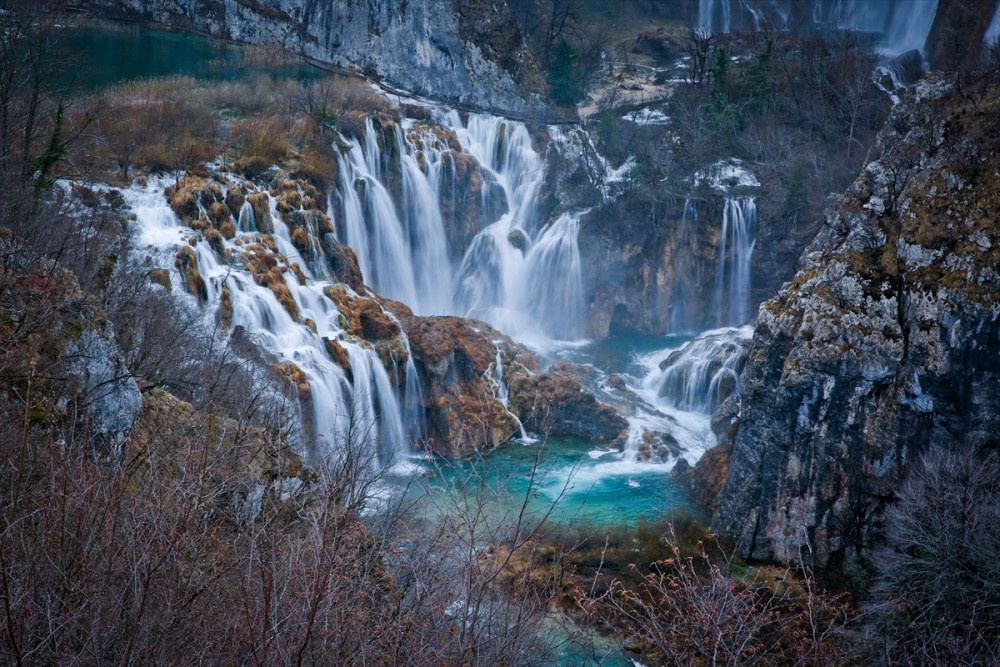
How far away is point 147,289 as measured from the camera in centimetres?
A: 1606

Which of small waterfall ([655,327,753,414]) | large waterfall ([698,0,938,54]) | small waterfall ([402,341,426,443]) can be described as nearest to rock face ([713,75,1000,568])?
small waterfall ([655,327,753,414])

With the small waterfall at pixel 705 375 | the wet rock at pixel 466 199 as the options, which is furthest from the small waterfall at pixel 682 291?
the wet rock at pixel 466 199

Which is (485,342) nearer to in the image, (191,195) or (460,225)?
(191,195)

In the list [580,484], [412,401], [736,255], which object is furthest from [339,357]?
[736,255]

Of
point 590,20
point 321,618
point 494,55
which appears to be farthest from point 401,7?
point 321,618

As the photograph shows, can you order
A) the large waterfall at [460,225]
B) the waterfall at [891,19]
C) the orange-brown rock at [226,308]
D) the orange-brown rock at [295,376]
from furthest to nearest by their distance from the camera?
the waterfall at [891,19] → the large waterfall at [460,225] → the orange-brown rock at [226,308] → the orange-brown rock at [295,376]

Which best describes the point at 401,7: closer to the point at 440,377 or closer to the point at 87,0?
the point at 87,0

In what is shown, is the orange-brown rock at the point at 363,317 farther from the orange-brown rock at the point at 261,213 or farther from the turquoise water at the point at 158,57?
the turquoise water at the point at 158,57

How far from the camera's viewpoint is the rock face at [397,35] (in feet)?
130

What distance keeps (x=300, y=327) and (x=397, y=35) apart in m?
26.6

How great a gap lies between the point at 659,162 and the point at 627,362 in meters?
12.0

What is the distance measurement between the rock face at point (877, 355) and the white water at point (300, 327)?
32.6 ft

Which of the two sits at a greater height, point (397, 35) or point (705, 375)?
point (397, 35)

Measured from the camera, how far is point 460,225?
3359 cm
